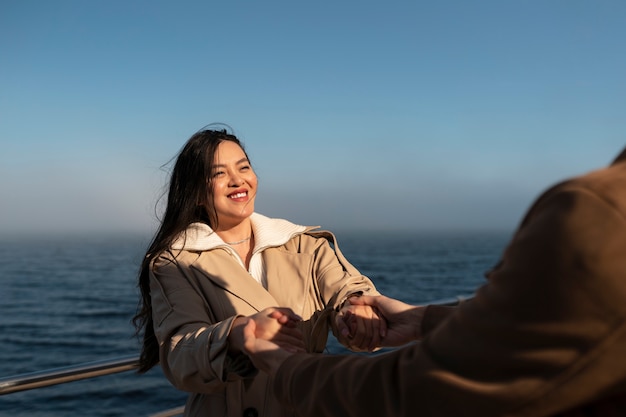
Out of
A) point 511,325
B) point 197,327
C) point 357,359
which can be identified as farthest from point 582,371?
point 197,327

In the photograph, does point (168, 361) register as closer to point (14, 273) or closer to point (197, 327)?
point (197, 327)

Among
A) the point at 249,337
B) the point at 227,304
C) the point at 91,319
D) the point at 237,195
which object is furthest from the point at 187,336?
the point at 91,319

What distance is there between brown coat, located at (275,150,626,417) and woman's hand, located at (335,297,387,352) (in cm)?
100

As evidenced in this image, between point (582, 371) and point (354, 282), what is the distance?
146 centimetres

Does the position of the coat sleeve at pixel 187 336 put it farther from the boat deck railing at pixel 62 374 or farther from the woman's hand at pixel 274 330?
the boat deck railing at pixel 62 374

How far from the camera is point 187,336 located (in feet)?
5.80

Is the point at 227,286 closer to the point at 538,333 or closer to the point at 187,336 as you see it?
the point at 187,336

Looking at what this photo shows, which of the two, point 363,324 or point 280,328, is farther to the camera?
point 363,324

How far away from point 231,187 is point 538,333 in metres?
1.69

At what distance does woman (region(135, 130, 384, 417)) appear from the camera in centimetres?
166

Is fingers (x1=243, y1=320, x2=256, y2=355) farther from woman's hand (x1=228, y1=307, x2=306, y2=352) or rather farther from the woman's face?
the woman's face

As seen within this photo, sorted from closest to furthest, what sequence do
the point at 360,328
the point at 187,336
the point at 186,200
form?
1. the point at 187,336
2. the point at 360,328
3. the point at 186,200

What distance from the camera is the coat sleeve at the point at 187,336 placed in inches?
63.4

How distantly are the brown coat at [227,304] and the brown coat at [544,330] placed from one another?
788 millimetres
